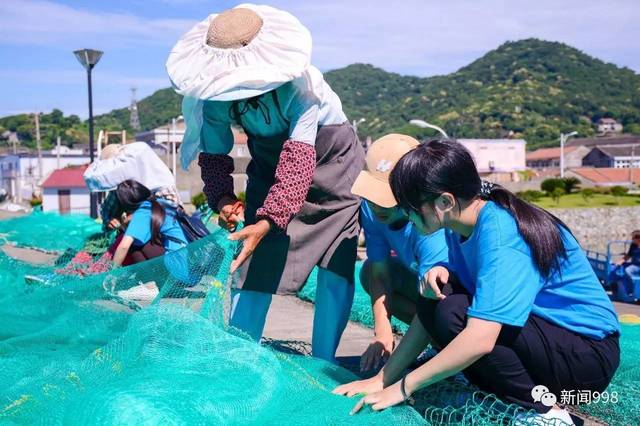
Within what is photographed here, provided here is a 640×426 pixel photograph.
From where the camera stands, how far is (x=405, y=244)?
3.15m

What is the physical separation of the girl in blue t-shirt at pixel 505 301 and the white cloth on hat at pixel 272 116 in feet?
2.25

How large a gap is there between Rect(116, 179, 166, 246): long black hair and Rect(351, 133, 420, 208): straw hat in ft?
9.27

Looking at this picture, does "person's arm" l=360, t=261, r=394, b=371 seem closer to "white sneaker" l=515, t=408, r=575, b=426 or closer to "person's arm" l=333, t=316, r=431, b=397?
"person's arm" l=333, t=316, r=431, b=397

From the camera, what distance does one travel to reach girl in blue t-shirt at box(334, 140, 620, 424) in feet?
7.42

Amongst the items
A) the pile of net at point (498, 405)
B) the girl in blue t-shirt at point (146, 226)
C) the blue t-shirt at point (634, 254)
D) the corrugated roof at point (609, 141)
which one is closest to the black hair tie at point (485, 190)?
the pile of net at point (498, 405)

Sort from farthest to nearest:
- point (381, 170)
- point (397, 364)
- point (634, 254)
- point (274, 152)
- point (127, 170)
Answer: point (634, 254), point (127, 170), point (274, 152), point (381, 170), point (397, 364)

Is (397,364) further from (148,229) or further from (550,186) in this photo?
(550,186)

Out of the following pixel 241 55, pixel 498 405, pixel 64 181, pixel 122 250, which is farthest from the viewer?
pixel 64 181

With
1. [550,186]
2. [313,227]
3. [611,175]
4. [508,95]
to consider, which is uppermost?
[508,95]

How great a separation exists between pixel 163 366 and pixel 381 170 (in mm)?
1074

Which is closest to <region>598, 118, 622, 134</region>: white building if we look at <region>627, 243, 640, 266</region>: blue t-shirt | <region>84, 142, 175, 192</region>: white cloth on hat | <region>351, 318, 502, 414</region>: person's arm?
<region>627, 243, 640, 266</region>: blue t-shirt

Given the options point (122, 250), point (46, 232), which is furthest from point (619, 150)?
point (122, 250)

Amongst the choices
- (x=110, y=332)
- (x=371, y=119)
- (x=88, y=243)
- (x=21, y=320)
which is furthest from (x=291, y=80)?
(x=371, y=119)

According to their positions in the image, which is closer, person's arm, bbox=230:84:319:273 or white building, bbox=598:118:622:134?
person's arm, bbox=230:84:319:273
